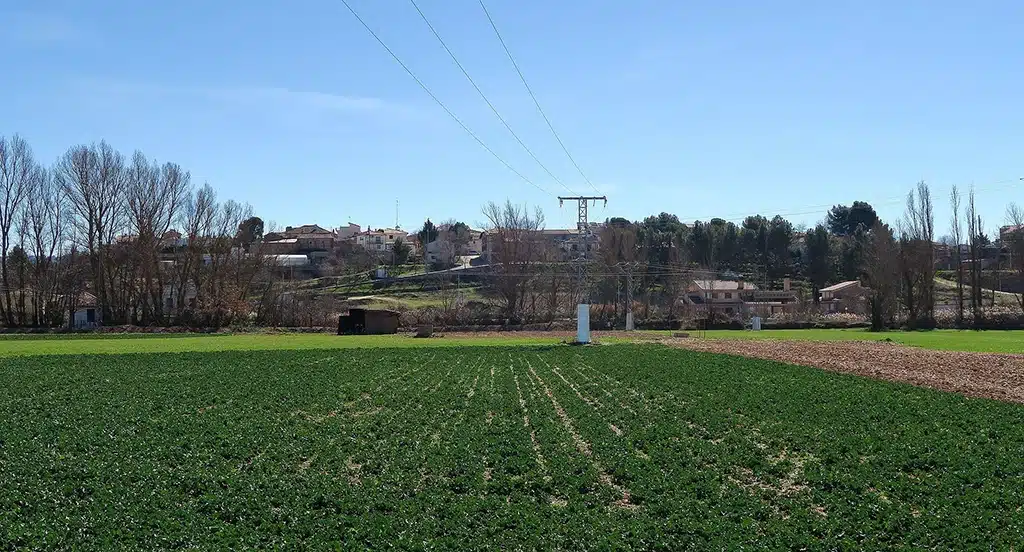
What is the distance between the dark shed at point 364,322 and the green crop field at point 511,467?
50.7m

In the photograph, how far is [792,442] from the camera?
18328mm

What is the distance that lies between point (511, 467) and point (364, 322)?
66.9 meters

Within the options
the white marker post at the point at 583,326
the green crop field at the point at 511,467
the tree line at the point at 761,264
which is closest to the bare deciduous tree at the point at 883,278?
the tree line at the point at 761,264

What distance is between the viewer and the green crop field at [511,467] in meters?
11.8

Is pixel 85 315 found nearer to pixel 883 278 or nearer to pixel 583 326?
pixel 583 326

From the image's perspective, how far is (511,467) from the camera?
630 inches

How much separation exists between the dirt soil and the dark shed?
113 feet

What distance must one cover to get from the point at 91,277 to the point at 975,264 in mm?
103853

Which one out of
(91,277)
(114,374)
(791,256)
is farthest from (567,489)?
(791,256)

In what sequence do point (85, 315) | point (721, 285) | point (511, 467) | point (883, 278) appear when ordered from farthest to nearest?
point (721, 285) < point (883, 278) < point (85, 315) < point (511, 467)

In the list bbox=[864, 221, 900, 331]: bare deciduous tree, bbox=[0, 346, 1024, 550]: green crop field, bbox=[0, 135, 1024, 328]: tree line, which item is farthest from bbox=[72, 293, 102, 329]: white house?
bbox=[864, 221, 900, 331]: bare deciduous tree

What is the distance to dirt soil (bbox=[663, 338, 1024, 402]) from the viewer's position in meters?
29.5

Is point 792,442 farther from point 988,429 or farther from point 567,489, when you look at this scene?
point 567,489

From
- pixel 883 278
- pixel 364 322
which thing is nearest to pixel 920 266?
pixel 883 278
